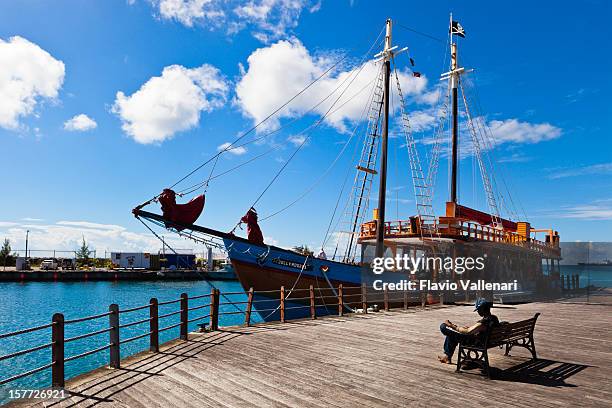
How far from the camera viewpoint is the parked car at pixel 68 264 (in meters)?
87.8

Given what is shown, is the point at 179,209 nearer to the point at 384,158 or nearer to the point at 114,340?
the point at 384,158

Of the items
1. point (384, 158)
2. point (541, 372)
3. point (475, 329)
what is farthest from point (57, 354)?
point (384, 158)

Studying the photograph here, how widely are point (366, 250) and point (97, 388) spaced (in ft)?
67.3

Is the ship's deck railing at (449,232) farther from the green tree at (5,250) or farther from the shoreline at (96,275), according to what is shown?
the green tree at (5,250)

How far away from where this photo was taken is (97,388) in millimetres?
6453

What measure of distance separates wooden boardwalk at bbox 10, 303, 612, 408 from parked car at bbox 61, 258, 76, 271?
8930cm

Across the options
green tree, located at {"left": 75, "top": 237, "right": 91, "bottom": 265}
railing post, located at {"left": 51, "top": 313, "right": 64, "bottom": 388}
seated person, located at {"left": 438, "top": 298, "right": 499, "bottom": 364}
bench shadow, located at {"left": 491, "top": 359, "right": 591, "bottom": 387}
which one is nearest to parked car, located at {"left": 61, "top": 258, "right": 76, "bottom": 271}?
green tree, located at {"left": 75, "top": 237, "right": 91, "bottom": 265}

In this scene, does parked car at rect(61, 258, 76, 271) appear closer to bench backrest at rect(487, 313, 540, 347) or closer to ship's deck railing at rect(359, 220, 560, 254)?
ship's deck railing at rect(359, 220, 560, 254)

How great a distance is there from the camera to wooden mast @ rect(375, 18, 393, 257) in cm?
2298

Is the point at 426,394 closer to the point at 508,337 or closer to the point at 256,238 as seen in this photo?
the point at 508,337

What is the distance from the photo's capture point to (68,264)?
93562mm

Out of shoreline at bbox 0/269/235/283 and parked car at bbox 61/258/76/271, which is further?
parked car at bbox 61/258/76/271

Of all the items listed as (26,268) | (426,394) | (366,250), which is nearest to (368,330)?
(426,394)

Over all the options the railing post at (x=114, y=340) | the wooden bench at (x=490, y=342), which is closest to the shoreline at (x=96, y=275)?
the railing post at (x=114, y=340)
